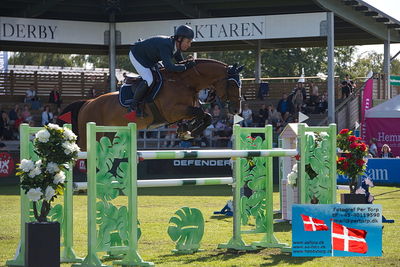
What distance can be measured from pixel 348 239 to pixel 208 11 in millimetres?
17414

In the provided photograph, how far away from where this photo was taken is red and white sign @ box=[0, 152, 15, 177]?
19.0m

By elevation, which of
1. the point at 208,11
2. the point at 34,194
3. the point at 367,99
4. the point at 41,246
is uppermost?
the point at 208,11

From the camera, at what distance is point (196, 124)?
372 inches

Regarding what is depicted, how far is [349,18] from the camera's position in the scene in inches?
824

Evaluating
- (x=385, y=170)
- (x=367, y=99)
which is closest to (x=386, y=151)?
(x=385, y=170)

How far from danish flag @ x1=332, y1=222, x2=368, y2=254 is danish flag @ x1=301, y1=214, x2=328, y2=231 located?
10 cm

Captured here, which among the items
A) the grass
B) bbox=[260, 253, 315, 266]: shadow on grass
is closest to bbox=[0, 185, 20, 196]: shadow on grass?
the grass

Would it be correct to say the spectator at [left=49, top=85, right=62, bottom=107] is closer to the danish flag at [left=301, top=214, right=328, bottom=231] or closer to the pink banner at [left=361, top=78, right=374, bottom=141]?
the pink banner at [left=361, top=78, right=374, bottom=141]

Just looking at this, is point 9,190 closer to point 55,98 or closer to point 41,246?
point 55,98

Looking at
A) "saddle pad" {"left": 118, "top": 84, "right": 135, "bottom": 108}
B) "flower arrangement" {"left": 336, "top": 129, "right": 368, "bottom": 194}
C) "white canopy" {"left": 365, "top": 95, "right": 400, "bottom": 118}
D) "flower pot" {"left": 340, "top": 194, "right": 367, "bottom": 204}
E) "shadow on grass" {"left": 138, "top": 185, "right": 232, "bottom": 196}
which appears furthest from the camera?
"white canopy" {"left": 365, "top": 95, "right": 400, "bottom": 118}

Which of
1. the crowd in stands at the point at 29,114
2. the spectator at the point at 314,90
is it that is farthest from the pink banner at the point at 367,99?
the crowd in stands at the point at 29,114

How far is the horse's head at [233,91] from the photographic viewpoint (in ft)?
30.7

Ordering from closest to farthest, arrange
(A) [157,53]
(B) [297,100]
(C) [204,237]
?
(C) [204,237]
(A) [157,53]
(B) [297,100]

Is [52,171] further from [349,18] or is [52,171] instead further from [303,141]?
[349,18]
